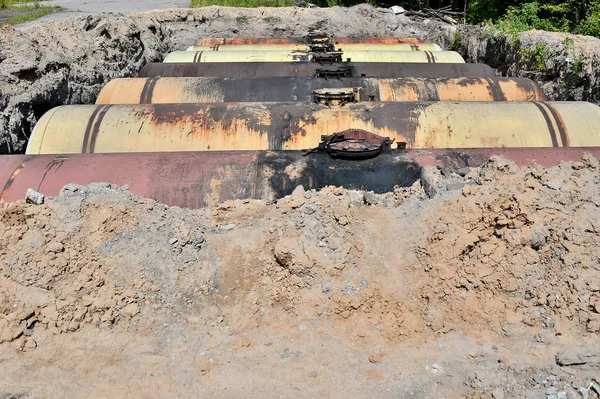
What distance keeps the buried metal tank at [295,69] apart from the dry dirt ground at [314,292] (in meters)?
5.29

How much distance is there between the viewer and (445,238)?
482 centimetres

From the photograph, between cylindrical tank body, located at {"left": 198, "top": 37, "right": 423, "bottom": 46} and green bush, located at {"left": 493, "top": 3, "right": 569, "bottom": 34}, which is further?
green bush, located at {"left": 493, "top": 3, "right": 569, "bottom": 34}

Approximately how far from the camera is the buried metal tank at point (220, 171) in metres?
5.53

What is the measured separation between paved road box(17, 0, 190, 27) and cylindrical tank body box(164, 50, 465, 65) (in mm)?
9817

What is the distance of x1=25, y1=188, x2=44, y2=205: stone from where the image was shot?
16.4 ft

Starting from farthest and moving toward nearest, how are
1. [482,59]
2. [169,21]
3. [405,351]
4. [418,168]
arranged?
[169,21]
[482,59]
[418,168]
[405,351]

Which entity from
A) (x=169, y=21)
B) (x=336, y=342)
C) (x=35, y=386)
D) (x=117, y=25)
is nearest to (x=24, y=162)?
(x=35, y=386)

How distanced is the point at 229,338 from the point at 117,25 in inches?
403

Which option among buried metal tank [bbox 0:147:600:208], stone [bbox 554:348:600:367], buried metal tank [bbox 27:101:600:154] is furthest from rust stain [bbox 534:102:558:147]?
stone [bbox 554:348:600:367]

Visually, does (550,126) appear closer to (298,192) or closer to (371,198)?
(371,198)

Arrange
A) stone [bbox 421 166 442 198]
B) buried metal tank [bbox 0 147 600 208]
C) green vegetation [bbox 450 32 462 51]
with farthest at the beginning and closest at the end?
green vegetation [bbox 450 32 462 51], buried metal tank [bbox 0 147 600 208], stone [bbox 421 166 442 198]

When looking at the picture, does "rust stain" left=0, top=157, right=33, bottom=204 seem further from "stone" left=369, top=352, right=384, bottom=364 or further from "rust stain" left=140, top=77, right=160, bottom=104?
"stone" left=369, top=352, right=384, bottom=364

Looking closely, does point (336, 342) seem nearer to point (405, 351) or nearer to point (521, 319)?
point (405, 351)

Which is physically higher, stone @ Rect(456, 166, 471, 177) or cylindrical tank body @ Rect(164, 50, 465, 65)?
cylindrical tank body @ Rect(164, 50, 465, 65)
